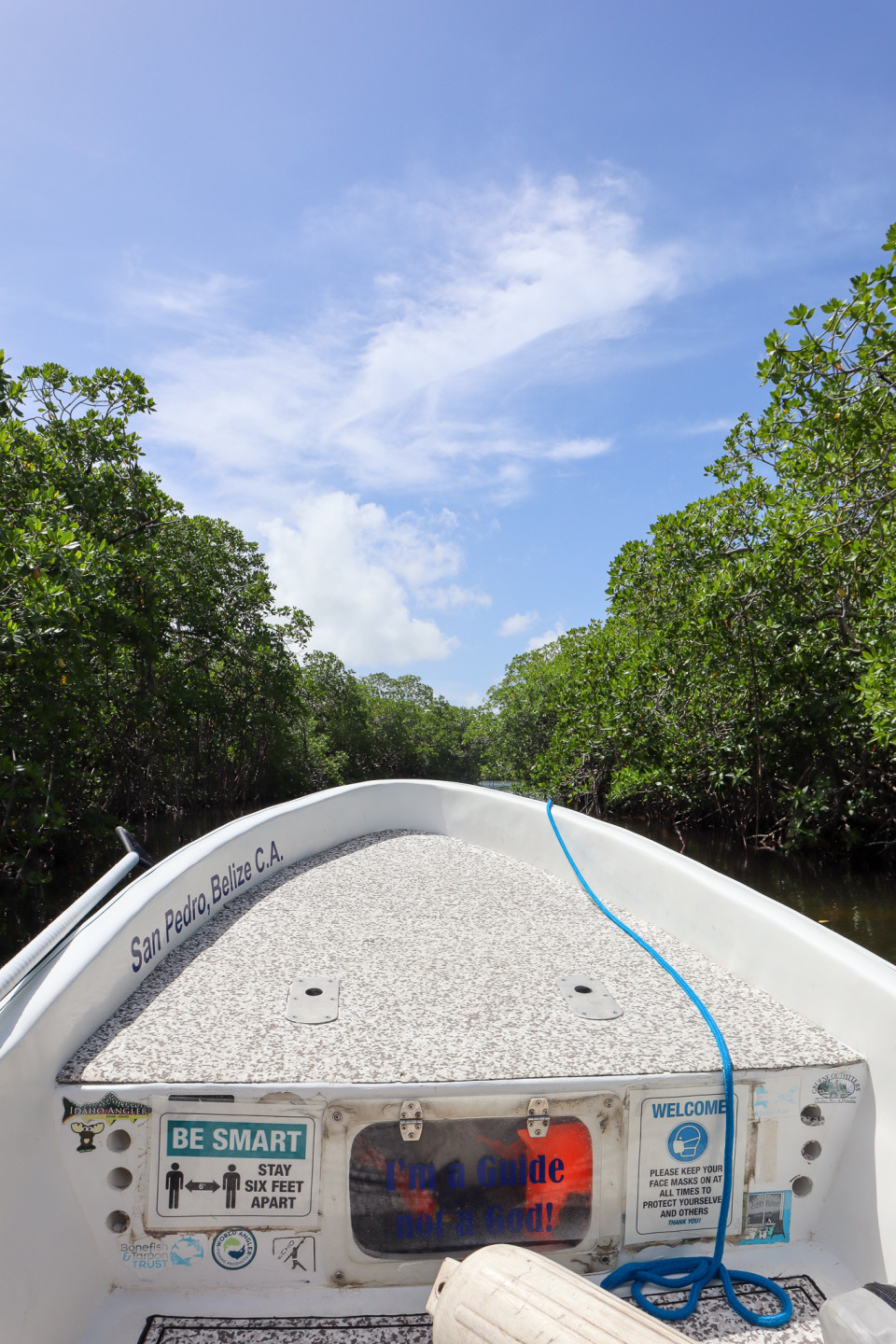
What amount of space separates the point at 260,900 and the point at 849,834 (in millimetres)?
8778

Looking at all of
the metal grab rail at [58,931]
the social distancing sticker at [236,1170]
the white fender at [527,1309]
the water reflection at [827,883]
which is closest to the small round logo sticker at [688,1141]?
the white fender at [527,1309]

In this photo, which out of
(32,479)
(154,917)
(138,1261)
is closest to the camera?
(138,1261)

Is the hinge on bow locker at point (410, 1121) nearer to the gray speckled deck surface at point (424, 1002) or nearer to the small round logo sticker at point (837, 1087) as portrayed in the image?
the gray speckled deck surface at point (424, 1002)

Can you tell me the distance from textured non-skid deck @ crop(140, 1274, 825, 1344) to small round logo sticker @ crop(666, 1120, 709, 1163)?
0.84 ft

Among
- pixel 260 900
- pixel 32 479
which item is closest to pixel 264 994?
pixel 260 900

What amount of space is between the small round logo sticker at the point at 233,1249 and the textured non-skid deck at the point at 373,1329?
90 millimetres

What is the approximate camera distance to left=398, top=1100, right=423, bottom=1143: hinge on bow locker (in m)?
1.48

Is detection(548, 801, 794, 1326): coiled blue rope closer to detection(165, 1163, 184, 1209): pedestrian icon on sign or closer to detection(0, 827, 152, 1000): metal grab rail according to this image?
detection(165, 1163, 184, 1209): pedestrian icon on sign

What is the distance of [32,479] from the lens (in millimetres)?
6789

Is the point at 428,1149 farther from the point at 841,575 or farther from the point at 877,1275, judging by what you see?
the point at 841,575

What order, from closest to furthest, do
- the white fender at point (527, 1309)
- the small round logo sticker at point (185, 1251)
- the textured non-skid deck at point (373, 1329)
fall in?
the white fender at point (527, 1309), the textured non-skid deck at point (373, 1329), the small round logo sticker at point (185, 1251)

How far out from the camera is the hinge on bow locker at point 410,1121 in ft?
4.86

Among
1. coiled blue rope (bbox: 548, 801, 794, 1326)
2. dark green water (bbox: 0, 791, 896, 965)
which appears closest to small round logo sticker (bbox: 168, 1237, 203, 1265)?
coiled blue rope (bbox: 548, 801, 794, 1326)

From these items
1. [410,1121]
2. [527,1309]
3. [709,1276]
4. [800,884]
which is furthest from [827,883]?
[527,1309]
